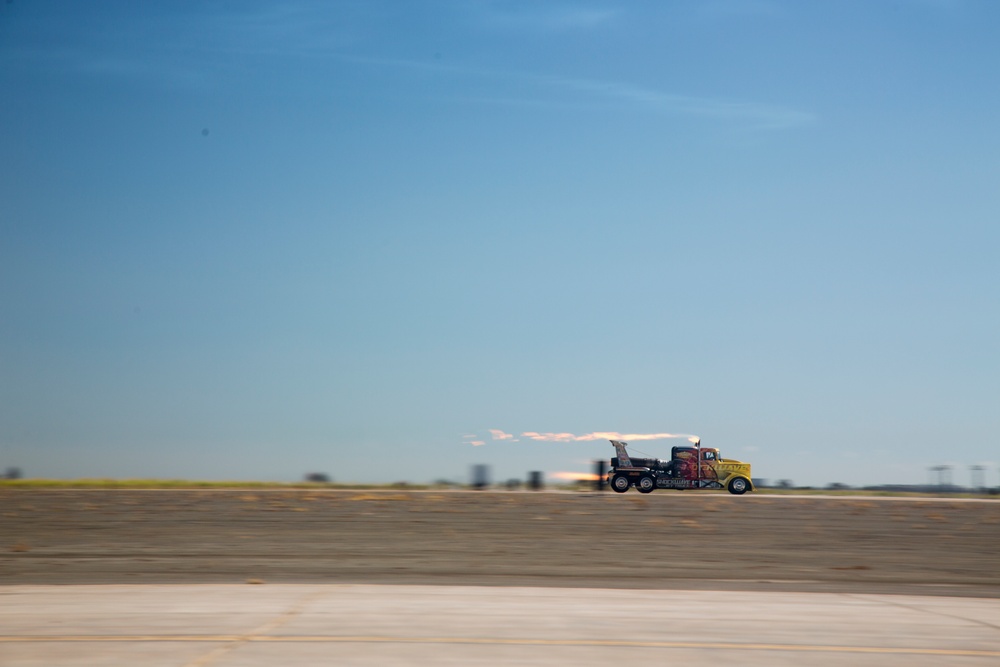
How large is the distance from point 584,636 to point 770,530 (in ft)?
66.7

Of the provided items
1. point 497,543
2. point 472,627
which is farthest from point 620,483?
point 472,627

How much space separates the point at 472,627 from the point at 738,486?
43.6 metres

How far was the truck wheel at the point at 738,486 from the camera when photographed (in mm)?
51406

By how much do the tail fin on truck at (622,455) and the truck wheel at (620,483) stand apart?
2.29 ft

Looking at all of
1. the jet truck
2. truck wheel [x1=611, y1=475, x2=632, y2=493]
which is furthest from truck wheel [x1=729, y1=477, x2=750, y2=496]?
truck wheel [x1=611, y1=475, x2=632, y2=493]

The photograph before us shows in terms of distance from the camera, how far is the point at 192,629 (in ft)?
33.4

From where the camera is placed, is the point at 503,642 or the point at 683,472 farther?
the point at 683,472

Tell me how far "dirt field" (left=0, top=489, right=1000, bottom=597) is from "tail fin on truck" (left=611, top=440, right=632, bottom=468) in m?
11.6

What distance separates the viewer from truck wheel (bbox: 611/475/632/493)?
169 ft

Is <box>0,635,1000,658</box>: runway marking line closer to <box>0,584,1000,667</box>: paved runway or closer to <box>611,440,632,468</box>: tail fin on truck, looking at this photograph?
<box>0,584,1000,667</box>: paved runway

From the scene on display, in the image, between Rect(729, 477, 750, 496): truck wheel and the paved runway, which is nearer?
the paved runway

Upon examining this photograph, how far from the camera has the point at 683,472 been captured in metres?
51.8

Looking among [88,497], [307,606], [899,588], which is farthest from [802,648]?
[88,497]

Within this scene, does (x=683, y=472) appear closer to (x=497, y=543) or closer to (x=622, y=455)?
(x=622, y=455)
